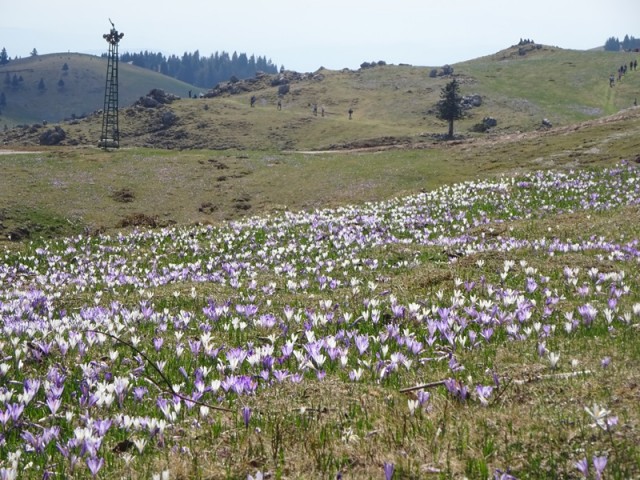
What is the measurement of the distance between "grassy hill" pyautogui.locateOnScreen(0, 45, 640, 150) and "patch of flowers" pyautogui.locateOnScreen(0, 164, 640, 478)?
66.4 meters

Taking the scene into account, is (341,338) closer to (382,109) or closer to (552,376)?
(552,376)

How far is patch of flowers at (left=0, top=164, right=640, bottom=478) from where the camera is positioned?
403 centimetres

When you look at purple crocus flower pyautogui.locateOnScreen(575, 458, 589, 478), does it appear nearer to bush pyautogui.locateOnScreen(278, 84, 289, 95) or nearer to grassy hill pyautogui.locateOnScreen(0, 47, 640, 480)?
grassy hill pyautogui.locateOnScreen(0, 47, 640, 480)

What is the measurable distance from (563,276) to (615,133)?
3214 cm

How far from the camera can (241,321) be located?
718 centimetres

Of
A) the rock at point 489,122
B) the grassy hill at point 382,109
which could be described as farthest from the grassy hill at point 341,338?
the rock at point 489,122

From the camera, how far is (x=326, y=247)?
47.6 feet

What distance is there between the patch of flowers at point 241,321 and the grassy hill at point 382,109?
218 feet

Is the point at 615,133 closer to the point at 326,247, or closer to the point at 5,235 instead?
the point at 326,247

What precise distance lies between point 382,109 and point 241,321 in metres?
131

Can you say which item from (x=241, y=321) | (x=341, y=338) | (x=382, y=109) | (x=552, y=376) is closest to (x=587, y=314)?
(x=552, y=376)

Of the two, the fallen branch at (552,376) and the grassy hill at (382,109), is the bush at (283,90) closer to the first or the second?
the grassy hill at (382,109)

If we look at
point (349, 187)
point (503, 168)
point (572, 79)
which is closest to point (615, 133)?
point (503, 168)

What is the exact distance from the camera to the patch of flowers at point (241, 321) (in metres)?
4.03
